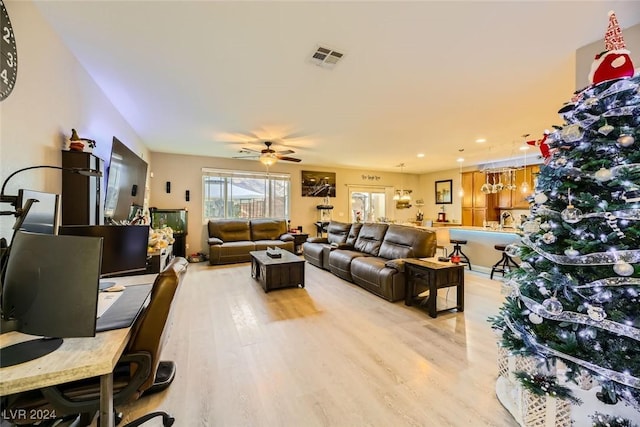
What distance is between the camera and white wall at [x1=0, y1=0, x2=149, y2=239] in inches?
61.0

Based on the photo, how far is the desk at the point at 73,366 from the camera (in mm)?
882

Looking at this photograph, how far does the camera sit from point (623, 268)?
125 cm

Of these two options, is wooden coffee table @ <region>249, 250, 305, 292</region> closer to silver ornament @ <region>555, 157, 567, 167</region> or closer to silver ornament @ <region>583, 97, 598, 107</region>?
silver ornament @ <region>555, 157, 567, 167</region>

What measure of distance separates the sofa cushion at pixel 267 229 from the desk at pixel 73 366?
5.83m

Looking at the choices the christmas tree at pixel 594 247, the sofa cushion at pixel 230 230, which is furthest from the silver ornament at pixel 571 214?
the sofa cushion at pixel 230 230

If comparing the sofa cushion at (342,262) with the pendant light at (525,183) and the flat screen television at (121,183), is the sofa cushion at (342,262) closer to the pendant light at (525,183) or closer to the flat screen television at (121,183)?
the flat screen television at (121,183)

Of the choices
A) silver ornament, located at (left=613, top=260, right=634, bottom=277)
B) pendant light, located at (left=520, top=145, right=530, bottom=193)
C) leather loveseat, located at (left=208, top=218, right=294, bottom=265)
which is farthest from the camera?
leather loveseat, located at (left=208, top=218, right=294, bottom=265)

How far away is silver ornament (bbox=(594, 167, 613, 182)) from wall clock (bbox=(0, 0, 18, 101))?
3.22 metres

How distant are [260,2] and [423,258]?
353cm

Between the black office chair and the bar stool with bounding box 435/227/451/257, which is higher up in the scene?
the bar stool with bounding box 435/227/451/257

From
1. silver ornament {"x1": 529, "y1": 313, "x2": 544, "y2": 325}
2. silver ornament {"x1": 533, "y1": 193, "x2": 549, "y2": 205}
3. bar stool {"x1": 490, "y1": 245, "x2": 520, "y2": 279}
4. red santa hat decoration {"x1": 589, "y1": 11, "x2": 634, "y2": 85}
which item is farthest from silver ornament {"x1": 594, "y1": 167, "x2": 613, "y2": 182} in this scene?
bar stool {"x1": 490, "y1": 245, "x2": 520, "y2": 279}

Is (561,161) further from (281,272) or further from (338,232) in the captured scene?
(338,232)

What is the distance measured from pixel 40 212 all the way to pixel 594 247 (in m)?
3.05

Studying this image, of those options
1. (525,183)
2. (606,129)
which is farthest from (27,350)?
(525,183)
